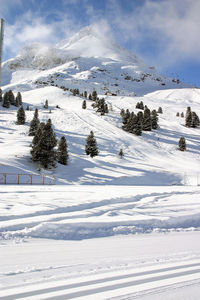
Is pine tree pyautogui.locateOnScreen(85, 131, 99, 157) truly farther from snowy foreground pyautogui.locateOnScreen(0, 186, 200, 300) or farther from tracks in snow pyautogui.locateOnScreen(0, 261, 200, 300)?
tracks in snow pyautogui.locateOnScreen(0, 261, 200, 300)

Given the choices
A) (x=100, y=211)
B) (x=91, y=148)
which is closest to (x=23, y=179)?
(x=91, y=148)

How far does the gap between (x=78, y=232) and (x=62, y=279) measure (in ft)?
5.88

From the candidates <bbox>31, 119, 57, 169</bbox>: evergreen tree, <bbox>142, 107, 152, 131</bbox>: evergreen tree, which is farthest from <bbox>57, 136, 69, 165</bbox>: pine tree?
<bbox>142, 107, 152, 131</bbox>: evergreen tree

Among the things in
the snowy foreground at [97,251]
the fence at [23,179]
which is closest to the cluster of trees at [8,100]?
the fence at [23,179]

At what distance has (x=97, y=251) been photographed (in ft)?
12.3

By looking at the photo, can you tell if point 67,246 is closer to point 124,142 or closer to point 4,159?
point 4,159

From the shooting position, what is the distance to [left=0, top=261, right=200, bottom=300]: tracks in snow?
2.40 metres

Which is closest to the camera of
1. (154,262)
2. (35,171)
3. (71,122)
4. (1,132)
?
(154,262)

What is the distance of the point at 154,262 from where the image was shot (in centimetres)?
352

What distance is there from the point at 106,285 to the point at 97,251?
3.64 feet

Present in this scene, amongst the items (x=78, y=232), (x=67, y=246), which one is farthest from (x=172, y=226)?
(x=67, y=246)

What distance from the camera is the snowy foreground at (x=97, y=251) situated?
2607 millimetres

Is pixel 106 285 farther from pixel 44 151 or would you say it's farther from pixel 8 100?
pixel 8 100

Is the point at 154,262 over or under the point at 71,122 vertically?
under
